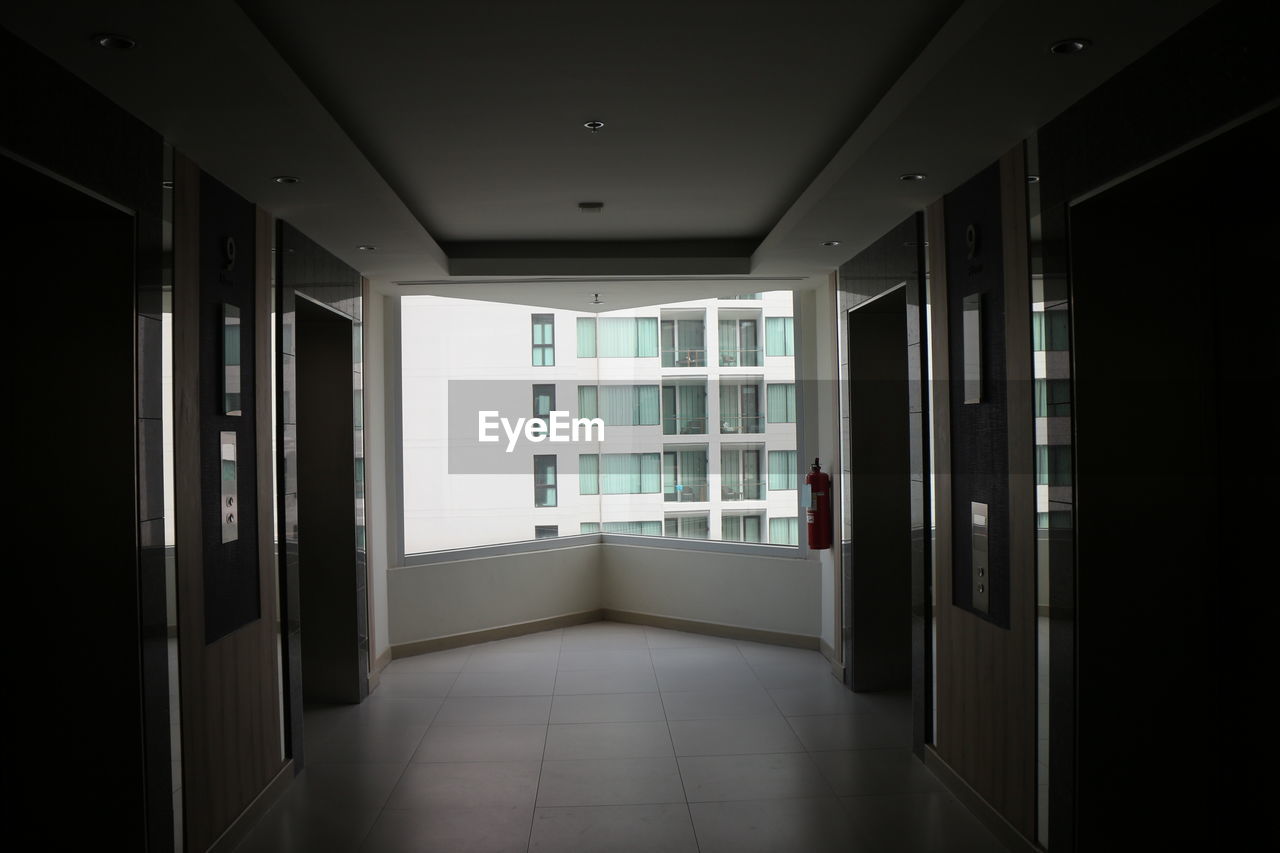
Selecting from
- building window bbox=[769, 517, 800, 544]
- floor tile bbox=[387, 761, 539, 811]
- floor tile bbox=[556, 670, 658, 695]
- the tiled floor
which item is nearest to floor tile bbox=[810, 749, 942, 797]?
the tiled floor

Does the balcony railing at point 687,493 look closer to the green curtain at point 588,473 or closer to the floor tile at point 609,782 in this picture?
the green curtain at point 588,473

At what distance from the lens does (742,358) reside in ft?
24.7

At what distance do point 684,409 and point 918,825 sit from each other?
15.1ft

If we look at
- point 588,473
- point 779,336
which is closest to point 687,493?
point 588,473

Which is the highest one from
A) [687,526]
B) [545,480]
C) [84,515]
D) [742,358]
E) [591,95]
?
[591,95]

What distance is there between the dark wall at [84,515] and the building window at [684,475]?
5.31 meters

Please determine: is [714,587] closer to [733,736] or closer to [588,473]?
[588,473]

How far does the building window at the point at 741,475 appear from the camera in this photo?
7434 millimetres

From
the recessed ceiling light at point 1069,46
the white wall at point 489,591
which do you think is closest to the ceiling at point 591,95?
the recessed ceiling light at point 1069,46

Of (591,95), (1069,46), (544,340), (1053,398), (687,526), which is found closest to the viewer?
(1069,46)

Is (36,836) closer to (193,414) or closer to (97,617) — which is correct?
(97,617)

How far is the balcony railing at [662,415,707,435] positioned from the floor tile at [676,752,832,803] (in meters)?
3.62

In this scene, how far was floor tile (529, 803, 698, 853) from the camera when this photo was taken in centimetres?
365

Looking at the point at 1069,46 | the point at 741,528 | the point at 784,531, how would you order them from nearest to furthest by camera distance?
1. the point at 1069,46
2. the point at 784,531
3. the point at 741,528
